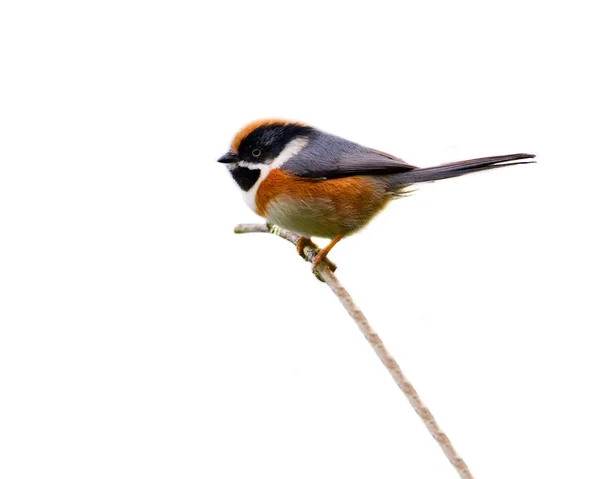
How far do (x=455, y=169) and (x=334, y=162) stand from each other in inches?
20.1

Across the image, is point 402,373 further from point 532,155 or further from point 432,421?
point 532,155

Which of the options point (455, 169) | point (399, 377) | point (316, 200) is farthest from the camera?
point (316, 200)

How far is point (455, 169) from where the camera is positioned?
2.79 meters

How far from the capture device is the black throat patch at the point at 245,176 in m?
3.04

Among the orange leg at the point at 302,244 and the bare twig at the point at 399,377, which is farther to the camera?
the orange leg at the point at 302,244

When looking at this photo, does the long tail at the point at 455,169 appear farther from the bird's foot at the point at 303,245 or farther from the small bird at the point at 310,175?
the bird's foot at the point at 303,245

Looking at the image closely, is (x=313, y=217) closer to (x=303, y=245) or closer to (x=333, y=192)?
(x=333, y=192)

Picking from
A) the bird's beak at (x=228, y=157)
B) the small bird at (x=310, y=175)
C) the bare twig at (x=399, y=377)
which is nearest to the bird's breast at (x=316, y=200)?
the small bird at (x=310, y=175)

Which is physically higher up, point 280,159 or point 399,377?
point 280,159

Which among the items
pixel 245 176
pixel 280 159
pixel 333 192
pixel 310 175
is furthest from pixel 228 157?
pixel 333 192

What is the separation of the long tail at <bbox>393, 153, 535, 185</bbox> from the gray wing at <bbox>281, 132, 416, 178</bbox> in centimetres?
4

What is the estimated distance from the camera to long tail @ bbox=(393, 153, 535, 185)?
98.9 inches

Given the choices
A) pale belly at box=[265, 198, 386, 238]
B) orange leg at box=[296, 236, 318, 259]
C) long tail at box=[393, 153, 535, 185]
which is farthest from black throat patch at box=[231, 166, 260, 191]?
long tail at box=[393, 153, 535, 185]

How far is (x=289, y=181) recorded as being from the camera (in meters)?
2.98
